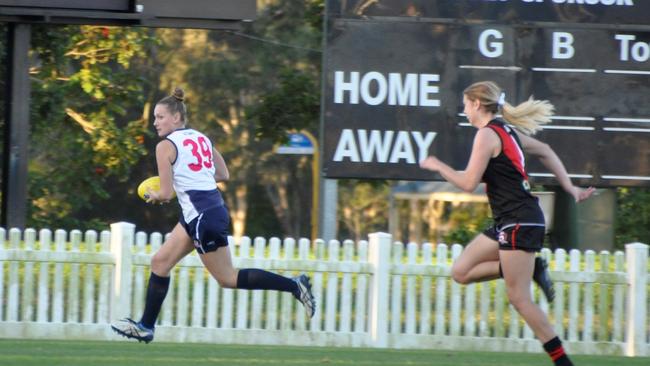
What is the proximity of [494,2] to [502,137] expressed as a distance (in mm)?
5065

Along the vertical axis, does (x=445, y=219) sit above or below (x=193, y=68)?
below

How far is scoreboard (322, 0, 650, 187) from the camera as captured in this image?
1180 cm

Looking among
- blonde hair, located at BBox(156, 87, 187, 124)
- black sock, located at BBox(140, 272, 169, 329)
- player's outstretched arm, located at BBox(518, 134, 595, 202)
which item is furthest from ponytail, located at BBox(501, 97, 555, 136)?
black sock, located at BBox(140, 272, 169, 329)

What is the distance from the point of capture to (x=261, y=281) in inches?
327

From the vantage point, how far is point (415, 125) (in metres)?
11.9

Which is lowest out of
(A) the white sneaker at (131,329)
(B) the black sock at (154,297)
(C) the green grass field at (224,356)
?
(C) the green grass field at (224,356)

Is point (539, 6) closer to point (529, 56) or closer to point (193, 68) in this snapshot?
point (529, 56)

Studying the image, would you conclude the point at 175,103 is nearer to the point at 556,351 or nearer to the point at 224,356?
the point at 224,356

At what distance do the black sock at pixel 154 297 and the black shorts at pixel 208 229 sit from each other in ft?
1.40

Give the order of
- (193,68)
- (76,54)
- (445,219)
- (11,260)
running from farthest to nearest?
1. (445,219)
2. (193,68)
3. (76,54)
4. (11,260)

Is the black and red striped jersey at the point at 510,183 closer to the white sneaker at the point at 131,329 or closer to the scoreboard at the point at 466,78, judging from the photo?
the white sneaker at the point at 131,329

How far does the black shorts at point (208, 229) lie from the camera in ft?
25.7

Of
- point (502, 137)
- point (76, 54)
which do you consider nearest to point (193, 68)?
point (76, 54)

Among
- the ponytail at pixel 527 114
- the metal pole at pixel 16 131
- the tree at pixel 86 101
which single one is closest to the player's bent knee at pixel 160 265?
the ponytail at pixel 527 114
